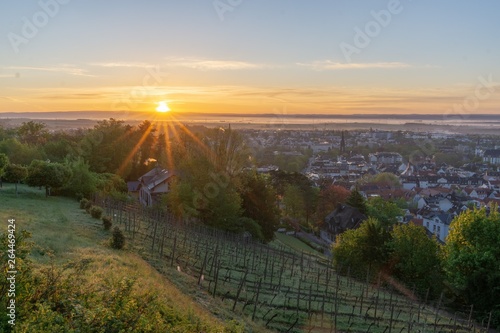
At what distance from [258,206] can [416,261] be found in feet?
45.0

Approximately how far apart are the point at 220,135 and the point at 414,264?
16.1 m

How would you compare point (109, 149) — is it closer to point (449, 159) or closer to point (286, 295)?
point (286, 295)

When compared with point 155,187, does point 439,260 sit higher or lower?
lower

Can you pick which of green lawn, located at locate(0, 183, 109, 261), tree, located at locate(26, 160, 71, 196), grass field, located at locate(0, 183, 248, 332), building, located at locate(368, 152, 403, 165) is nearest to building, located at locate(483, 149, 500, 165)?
building, located at locate(368, 152, 403, 165)

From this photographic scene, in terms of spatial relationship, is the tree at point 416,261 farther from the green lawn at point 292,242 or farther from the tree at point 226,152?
the tree at point 226,152

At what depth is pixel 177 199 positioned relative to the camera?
30750mm

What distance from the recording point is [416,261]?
2358cm

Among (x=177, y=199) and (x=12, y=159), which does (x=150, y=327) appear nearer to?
(x=177, y=199)

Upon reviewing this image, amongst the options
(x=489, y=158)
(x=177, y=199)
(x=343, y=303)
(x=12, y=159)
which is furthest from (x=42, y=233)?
(x=489, y=158)

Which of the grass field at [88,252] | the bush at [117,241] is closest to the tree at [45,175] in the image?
the grass field at [88,252]

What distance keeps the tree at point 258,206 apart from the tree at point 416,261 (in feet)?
35.8

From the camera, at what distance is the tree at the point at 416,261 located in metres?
23.3

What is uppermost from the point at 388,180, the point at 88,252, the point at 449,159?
the point at 449,159

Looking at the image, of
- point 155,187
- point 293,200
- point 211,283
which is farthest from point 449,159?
point 211,283
